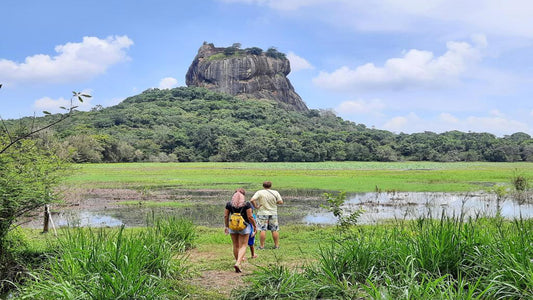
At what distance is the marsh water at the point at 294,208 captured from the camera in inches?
706

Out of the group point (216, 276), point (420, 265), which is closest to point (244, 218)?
point (216, 276)

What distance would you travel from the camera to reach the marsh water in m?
17.9

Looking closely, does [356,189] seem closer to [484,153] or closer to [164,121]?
[484,153]

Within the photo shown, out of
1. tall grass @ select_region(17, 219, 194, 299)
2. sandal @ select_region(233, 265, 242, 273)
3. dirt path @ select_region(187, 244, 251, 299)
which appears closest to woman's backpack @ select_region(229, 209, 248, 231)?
sandal @ select_region(233, 265, 242, 273)

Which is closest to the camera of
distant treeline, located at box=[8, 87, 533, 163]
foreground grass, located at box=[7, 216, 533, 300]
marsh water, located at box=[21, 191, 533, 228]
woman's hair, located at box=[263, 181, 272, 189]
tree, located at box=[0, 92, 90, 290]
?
foreground grass, located at box=[7, 216, 533, 300]

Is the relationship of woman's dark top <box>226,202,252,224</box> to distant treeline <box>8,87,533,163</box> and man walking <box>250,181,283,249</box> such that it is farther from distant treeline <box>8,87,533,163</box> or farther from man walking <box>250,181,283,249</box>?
distant treeline <box>8,87,533,163</box>

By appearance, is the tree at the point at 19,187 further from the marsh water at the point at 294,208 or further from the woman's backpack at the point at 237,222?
the marsh water at the point at 294,208

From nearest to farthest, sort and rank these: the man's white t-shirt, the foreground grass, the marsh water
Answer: the foreground grass → the man's white t-shirt → the marsh water

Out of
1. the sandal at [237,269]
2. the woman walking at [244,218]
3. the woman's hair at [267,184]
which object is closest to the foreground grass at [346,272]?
the sandal at [237,269]

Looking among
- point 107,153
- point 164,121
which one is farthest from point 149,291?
point 164,121

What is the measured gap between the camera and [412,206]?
22.0 m

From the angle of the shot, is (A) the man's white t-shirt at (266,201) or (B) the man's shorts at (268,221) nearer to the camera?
(A) the man's white t-shirt at (266,201)

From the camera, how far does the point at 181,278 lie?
299 inches

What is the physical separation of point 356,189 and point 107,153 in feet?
188
